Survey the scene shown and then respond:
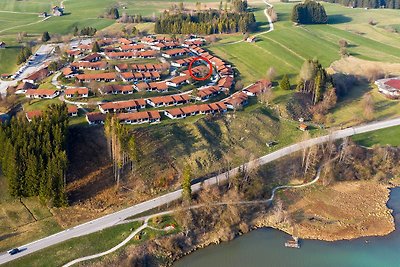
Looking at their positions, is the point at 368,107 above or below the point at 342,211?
above

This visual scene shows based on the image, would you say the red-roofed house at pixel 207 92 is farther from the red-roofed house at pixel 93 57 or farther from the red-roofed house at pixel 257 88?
the red-roofed house at pixel 93 57

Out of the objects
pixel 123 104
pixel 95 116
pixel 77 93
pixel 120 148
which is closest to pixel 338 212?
pixel 120 148

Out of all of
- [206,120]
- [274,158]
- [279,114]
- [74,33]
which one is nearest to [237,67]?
[279,114]

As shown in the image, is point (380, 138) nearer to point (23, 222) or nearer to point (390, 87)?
point (390, 87)

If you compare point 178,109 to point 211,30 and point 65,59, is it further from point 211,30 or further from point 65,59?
point 211,30

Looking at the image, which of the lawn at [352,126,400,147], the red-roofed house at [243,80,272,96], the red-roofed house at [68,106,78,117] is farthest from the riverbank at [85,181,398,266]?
the red-roofed house at [68,106,78,117]

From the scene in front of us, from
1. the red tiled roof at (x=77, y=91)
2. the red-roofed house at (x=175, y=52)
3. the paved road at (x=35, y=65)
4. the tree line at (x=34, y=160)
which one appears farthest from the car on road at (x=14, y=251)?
the red-roofed house at (x=175, y=52)
